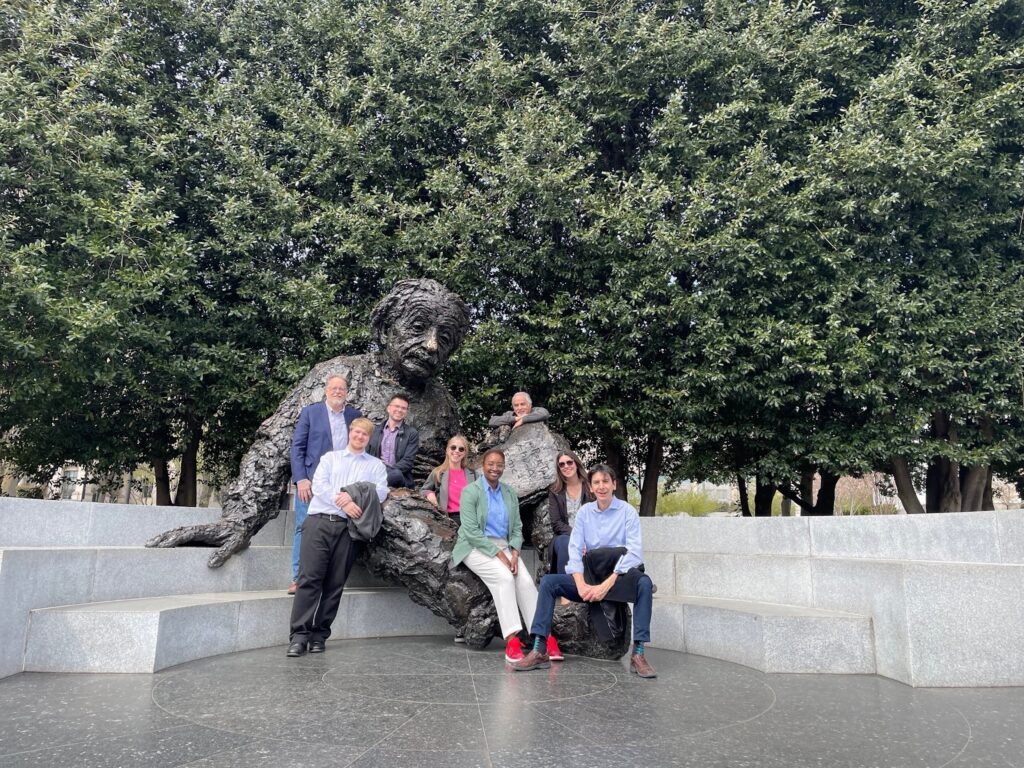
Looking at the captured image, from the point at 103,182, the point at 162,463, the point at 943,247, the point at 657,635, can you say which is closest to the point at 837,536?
the point at 657,635

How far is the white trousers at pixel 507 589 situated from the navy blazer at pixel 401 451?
3.71 ft

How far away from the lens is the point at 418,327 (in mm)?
6801

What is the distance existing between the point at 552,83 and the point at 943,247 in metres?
6.49

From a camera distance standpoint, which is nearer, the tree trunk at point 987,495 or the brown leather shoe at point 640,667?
the brown leather shoe at point 640,667

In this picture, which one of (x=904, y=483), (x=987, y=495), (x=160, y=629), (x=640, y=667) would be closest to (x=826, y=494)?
(x=987, y=495)

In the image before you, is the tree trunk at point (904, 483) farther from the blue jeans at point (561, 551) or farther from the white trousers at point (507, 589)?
the white trousers at point (507, 589)

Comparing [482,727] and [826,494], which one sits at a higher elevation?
[826,494]

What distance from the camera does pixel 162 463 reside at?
1263cm

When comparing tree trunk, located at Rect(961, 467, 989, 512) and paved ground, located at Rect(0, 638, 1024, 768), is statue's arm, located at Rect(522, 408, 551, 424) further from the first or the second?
tree trunk, located at Rect(961, 467, 989, 512)

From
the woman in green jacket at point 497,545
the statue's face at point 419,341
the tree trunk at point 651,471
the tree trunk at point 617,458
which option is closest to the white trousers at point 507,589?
the woman in green jacket at point 497,545

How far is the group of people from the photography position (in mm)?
5449

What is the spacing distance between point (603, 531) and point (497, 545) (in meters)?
→ 0.91

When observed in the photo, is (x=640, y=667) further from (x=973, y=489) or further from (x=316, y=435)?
(x=973, y=489)

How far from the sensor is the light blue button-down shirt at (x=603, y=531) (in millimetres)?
5566
